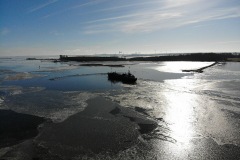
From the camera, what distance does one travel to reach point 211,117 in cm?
2122

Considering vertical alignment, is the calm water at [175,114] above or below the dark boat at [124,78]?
below

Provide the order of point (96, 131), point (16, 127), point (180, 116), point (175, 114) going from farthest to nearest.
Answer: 1. point (175, 114)
2. point (180, 116)
3. point (16, 127)
4. point (96, 131)

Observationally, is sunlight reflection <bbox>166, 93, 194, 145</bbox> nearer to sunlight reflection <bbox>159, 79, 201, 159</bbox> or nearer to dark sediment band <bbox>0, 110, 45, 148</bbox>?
sunlight reflection <bbox>159, 79, 201, 159</bbox>

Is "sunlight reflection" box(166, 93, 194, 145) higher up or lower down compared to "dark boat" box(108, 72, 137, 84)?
lower down

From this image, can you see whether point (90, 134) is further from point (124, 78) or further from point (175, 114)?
point (124, 78)

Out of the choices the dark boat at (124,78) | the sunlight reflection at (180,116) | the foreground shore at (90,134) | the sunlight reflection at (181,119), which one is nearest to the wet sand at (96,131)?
the foreground shore at (90,134)

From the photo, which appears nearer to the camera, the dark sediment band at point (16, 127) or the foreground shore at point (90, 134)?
the foreground shore at point (90, 134)

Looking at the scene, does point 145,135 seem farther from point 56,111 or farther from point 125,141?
point 56,111

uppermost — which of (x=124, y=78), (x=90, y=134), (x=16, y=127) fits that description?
(x=124, y=78)

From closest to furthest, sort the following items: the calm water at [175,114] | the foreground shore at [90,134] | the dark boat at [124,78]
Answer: the foreground shore at [90,134]
the calm water at [175,114]
the dark boat at [124,78]

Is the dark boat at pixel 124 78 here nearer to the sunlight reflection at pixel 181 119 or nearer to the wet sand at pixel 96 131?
the sunlight reflection at pixel 181 119

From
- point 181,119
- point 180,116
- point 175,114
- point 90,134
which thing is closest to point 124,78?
point 175,114

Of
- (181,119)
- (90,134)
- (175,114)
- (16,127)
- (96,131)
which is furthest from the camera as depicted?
(175,114)

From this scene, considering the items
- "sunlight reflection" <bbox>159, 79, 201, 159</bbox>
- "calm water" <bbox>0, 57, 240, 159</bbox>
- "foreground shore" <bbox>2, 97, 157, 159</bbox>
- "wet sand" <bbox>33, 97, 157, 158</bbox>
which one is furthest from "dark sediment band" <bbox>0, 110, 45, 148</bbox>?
"sunlight reflection" <bbox>159, 79, 201, 159</bbox>
